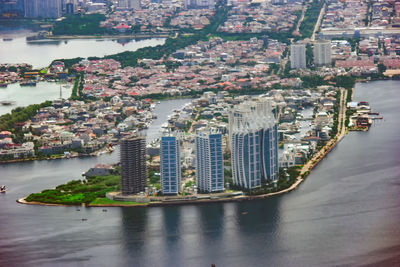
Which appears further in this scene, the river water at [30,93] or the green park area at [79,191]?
the river water at [30,93]

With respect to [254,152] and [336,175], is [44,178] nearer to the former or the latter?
[254,152]

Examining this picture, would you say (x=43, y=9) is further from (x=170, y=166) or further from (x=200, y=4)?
(x=170, y=166)

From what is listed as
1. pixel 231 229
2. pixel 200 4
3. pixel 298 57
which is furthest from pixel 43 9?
pixel 231 229

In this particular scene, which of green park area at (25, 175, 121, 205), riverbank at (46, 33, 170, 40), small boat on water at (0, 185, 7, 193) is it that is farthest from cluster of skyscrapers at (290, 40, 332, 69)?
small boat on water at (0, 185, 7, 193)

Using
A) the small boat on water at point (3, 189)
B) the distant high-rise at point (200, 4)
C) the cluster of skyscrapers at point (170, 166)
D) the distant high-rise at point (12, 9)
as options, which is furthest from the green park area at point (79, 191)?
the distant high-rise at point (12, 9)

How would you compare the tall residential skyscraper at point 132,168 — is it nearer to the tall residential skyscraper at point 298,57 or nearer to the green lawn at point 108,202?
the green lawn at point 108,202

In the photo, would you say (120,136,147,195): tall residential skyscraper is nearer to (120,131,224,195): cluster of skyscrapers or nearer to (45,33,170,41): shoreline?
(120,131,224,195): cluster of skyscrapers

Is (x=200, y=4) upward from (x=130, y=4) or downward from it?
downward
